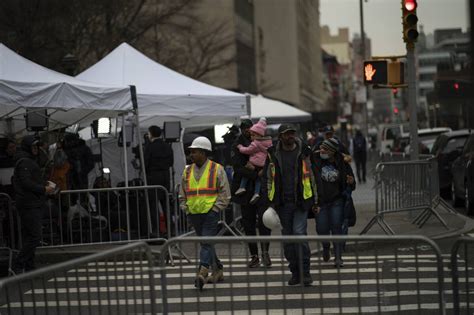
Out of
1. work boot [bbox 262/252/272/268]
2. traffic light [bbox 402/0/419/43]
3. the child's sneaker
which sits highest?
traffic light [bbox 402/0/419/43]

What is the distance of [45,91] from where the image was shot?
12.8 m

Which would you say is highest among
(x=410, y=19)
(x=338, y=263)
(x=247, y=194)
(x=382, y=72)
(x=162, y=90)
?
(x=410, y=19)

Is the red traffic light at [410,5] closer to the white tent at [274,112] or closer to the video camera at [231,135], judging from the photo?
the video camera at [231,135]

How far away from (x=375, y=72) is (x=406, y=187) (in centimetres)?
250

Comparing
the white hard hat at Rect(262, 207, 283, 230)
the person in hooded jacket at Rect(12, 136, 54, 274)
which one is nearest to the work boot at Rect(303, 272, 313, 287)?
the white hard hat at Rect(262, 207, 283, 230)

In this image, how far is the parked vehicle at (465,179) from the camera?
723 inches

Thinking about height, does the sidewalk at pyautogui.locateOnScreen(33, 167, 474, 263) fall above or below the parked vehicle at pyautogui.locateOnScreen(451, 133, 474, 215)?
below

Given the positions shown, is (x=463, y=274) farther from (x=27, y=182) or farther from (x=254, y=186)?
(x=27, y=182)

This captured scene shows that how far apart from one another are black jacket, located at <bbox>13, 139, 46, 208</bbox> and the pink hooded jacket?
261 cm

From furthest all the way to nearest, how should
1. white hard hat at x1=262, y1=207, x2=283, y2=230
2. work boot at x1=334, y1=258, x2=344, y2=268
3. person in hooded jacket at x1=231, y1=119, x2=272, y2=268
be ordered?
person in hooded jacket at x1=231, y1=119, x2=272, y2=268, white hard hat at x1=262, y1=207, x2=283, y2=230, work boot at x1=334, y1=258, x2=344, y2=268

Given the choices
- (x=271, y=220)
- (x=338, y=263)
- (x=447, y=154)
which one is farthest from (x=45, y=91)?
(x=447, y=154)

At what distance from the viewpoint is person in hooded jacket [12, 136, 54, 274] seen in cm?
1172

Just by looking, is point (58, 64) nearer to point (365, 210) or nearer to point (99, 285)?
point (365, 210)

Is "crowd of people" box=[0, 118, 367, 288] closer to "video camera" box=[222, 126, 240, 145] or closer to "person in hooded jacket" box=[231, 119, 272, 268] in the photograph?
"person in hooded jacket" box=[231, 119, 272, 268]
